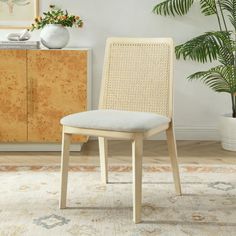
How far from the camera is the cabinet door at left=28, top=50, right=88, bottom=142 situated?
12.9ft

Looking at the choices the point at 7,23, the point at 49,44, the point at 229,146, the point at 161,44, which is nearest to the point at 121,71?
the point at 161,44

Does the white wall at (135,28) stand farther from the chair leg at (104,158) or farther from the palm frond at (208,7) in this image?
the chair leg at (104,158)

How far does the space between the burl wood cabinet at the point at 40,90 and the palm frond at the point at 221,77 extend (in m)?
0.91

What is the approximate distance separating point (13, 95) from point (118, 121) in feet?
5.48

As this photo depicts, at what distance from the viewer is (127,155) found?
155 inches

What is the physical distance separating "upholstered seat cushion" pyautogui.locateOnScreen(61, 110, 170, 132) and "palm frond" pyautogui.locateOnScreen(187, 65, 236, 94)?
4.64 feet

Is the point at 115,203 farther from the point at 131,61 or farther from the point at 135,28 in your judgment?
the point at 135,28

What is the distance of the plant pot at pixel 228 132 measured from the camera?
408 cm

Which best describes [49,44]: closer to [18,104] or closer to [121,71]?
[18,104]

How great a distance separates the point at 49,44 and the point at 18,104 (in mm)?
506

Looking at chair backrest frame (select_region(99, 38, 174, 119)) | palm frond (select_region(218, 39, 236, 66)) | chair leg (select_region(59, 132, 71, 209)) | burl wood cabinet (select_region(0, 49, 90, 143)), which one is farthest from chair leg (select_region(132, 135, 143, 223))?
palm frond (select_region(218, 39, 236, 66))

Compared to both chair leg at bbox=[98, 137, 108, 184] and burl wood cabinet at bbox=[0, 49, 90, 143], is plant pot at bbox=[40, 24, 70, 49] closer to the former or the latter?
burl wood cabinet at bbox=[0, 49, 90, 143]

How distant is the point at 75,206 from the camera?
2.69 metres

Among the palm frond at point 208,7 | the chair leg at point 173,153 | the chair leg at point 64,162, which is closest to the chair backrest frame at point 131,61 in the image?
the chair leg at point 173,153
